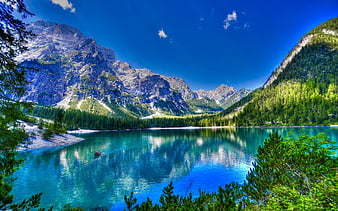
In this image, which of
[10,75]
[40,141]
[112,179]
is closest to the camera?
[10,75]

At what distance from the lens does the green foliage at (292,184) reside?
6.72 meters

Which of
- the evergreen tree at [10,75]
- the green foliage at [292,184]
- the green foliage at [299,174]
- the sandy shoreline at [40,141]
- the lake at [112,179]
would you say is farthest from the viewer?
the sandy shoreline at [40,141]

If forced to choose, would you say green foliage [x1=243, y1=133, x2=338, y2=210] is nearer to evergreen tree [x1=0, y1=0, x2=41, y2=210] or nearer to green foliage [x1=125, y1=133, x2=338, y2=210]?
green foliage [x1=125, y1=133, x2=338, y2=210]

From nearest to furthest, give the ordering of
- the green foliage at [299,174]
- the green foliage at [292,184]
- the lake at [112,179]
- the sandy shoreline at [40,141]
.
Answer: the green foliage at [292,184] → the green foliage at [299,174] → the lake at [112,179] → the sandy shoreline at [40,141]

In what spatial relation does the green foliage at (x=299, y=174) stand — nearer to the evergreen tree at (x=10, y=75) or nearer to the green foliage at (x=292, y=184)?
the green foliage at (x=292, y=184)

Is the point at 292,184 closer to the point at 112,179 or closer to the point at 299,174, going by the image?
the point at 299,174

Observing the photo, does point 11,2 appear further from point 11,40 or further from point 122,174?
point 122,174

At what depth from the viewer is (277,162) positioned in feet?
35.9

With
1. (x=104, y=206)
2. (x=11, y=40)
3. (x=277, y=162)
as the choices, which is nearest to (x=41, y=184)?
(x=104, y=206)

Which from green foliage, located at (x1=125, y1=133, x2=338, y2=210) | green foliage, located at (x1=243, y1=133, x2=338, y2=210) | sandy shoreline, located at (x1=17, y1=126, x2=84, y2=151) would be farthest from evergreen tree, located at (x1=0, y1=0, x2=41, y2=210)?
sandy shoreline, located at (x1=17, y1=126, x2=84, y2=151)

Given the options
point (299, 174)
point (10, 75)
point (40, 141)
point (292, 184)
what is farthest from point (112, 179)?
point (40, 141)

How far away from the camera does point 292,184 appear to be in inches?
375

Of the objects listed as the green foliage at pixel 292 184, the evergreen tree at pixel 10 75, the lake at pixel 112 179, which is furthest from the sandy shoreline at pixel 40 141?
the green foliage at pixel 292 184

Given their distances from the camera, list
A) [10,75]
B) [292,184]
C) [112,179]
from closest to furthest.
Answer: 1. [10,75]
2. [292,184]
3. [112,179]
